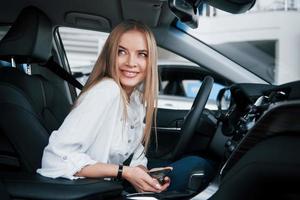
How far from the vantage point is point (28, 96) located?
8.59 ft

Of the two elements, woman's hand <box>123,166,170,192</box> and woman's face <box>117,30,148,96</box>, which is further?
woman's face <box>117,30,148,96</box>

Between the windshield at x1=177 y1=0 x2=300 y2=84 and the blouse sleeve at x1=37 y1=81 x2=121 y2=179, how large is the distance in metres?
0.87

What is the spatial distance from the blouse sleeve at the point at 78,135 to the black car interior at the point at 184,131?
0.18 ft

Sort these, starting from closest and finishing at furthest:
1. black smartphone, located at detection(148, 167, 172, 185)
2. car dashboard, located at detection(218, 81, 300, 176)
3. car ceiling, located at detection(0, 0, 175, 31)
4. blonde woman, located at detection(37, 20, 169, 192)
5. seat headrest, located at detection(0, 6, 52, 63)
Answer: car dashboard, located at detection(218, 81, 300, 176)
blonde woman, located at detection(37, 20, 169, 192)
black smartphone, located at detection(148, 167, 172, 185)
seat headrest, located at detection(0, 6, 52, 63)
car ceiling, located at detection(0, 0, 175, 31)

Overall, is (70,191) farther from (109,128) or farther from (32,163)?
(32,163)

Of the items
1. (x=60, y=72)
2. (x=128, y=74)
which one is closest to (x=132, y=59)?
(x=128, y=74)

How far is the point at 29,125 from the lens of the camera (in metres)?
2.40

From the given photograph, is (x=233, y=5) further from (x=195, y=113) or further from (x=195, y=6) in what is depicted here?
(x=195, y=113)

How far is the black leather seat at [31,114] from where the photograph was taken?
1890 millimetres

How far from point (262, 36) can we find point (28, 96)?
2.35 m

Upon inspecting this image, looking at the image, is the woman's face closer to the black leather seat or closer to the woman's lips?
the woman's lips

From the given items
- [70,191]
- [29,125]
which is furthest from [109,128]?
[29,125]

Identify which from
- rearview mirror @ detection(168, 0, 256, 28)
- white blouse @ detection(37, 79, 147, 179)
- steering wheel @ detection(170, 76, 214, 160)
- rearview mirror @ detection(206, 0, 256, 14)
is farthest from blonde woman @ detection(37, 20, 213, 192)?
rearview mirror @ detection(206, 0, 256, 14)

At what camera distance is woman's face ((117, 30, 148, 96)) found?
2.20m
